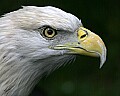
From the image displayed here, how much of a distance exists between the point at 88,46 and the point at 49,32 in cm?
32

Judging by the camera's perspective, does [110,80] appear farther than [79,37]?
Yes

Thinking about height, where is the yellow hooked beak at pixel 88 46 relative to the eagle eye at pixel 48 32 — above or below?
below

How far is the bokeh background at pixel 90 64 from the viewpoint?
7.19 metres

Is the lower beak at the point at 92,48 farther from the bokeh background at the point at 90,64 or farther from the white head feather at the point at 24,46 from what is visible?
the bokeh background at the point at 90,64

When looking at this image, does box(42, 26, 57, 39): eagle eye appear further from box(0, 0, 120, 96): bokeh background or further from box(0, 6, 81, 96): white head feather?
box(0, 0, 120, 96): bokeh background

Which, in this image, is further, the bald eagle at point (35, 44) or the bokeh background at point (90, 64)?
the bokeh background at point (90, 64)

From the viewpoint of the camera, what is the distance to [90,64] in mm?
7883

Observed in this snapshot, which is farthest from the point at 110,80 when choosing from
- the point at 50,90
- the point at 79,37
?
the point at 79,37

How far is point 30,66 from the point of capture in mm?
3977

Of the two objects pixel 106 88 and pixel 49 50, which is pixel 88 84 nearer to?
pixel 106 88

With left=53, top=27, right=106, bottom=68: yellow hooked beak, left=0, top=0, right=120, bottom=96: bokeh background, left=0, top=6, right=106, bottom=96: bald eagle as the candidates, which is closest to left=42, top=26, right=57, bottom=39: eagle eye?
left=0, top=6, right=106, bottom=96: bald eagle

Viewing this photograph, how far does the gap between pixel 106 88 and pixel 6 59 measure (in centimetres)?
358

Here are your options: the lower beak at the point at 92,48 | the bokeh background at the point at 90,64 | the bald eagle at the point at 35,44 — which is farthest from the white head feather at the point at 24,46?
the bokeh background at the point at 90,64

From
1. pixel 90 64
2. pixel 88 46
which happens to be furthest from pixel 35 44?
pixel 90 64
